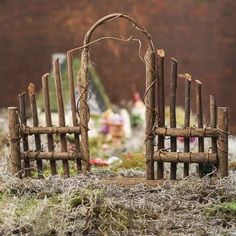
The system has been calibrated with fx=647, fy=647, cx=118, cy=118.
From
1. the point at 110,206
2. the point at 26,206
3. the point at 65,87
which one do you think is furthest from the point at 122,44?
the point at 110,206

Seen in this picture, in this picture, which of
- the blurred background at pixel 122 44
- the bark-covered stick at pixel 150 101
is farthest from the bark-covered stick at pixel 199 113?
the blurred background at pixel 122 44

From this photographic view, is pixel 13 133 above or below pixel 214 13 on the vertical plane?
below

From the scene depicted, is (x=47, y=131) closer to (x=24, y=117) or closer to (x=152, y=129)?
(x=24, y=117)

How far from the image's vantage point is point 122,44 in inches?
335

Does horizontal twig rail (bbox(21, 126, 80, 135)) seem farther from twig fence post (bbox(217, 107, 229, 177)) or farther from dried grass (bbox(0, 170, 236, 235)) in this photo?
twig fence post (bbox(217, 107, 229, 177))

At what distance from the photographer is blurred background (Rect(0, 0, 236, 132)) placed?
8297 millimetres

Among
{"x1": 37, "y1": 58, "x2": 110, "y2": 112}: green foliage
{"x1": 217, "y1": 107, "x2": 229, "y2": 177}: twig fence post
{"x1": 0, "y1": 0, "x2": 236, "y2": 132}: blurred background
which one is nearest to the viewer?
{"x1": 217, "y1": 107, "x2": 229, "y2": 177}: twig fence post

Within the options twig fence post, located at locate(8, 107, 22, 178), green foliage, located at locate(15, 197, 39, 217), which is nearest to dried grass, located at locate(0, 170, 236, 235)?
green foliage, located at locate(15, 197, 39, 217)

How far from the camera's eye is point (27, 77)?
333 inches

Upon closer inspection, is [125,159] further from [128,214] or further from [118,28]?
[118,28]

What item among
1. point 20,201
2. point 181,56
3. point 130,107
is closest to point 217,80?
point 181,56

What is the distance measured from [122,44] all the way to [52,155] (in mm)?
4581

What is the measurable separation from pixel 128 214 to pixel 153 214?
6.7 inches

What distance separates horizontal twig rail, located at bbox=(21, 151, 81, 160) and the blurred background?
4.35m
